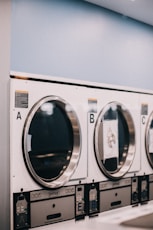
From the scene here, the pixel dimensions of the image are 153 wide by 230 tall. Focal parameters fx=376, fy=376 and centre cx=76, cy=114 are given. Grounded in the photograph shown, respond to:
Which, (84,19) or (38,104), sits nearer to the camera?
(38,104)

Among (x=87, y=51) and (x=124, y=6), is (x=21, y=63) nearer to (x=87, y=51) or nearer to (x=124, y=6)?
(x=87, y=51)

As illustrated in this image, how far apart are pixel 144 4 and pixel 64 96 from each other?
4.55 feet

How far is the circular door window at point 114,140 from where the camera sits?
3.38m

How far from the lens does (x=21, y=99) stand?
272 cm

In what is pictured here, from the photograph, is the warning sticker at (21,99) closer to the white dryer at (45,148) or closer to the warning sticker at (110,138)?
the white dryer at (45,148)

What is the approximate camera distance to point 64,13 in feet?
11.2

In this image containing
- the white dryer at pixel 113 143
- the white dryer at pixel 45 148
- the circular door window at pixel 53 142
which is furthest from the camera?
the white dryer at pixel 113 143

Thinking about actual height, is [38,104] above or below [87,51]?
below

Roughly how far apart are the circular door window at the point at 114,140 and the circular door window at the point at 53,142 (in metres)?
0.23

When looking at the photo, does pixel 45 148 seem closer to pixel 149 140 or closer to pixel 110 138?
pixel 110 138

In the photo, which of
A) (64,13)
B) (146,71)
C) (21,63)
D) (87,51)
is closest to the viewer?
(21,63)

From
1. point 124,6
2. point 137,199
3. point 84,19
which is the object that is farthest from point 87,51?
point 137,199

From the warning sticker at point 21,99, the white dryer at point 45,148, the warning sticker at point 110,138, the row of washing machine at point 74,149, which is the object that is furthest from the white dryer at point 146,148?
the warning sticker at point 21,99

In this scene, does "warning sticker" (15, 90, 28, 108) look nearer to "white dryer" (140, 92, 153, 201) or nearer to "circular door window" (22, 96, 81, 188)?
"circular door window" (22, 96, 81, 188)
